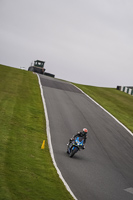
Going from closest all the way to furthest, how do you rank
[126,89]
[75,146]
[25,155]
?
1. [25,155]
2. [75,146]
3. [126,89]

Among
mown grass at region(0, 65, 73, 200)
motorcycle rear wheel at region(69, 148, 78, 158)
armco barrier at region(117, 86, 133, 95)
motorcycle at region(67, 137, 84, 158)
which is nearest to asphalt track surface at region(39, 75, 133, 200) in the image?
motorcycle rear wheel at region(69, 148, 78, 158)

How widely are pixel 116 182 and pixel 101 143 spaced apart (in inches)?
241

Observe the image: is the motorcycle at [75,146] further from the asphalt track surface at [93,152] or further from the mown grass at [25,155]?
the mown grass at [25,155]

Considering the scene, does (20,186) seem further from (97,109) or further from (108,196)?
(97,109)

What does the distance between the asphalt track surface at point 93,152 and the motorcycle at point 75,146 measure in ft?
0.95

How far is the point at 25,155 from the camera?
528 inches

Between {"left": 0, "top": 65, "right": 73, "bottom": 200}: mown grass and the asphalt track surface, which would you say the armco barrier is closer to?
the asphalt track surface

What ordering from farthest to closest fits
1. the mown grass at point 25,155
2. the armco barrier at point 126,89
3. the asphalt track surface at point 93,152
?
the armco barrier at point 126,89, the asphalt track surface at point 93,152, the mown grass at point 25,155

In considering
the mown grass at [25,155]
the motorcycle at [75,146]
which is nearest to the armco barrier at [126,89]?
the mown grass at [25,155]

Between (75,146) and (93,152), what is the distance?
2110mm

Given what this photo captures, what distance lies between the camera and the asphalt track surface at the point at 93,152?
451 inches

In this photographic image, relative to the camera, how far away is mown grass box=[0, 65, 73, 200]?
9320mm

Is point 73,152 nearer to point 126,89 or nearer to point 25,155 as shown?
point 25,155

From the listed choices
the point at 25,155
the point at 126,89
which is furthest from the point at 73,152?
the point at 126,89
